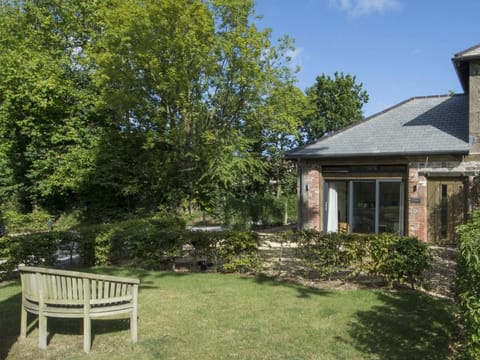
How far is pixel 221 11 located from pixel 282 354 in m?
15.4

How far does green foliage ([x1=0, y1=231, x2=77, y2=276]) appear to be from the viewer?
27.3ft

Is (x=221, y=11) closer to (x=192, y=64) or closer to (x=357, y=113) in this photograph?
(x=192, y=64)

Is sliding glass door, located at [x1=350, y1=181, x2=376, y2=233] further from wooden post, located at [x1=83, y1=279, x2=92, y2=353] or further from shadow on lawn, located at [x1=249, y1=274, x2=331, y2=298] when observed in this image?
wooden post, located at [x1=83, y1=279, x2=92, y2=353]

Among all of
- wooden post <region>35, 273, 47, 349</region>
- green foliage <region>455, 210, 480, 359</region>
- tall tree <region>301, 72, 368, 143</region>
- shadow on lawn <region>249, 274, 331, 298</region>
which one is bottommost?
shadow on lawn <region>249, 274, 331, 298</region>

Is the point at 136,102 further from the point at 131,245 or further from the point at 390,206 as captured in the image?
the point at 390,206

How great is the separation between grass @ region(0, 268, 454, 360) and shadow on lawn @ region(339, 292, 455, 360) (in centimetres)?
1

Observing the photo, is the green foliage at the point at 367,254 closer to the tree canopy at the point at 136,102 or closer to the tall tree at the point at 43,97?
the tree canopy at the point at 136,102

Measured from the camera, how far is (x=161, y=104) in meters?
17.8

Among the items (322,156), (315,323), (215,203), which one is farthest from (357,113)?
(315,323)

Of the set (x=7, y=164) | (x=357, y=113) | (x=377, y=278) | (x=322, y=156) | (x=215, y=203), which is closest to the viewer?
(x=377, y=278)

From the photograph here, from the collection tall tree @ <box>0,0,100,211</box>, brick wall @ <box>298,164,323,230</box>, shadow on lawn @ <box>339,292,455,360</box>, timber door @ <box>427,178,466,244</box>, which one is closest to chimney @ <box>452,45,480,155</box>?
timber door @ <box>427,178,466,244</box>

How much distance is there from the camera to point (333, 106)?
109 ft

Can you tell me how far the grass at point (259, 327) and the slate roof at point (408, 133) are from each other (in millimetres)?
7960

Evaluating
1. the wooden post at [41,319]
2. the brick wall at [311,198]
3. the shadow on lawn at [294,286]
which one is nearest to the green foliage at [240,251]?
the shadow on lawn at [294,286]
